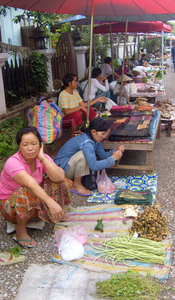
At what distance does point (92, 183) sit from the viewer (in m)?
3.98

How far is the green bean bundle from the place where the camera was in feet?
8.19

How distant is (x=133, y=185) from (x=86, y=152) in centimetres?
91

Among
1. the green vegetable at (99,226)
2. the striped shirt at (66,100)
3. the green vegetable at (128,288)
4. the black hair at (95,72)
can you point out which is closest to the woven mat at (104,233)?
the green vegetable at (99,226)

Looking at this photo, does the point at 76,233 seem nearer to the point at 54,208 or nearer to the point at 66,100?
the point at 54,208

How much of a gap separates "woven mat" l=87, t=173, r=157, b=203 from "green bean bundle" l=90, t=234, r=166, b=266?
0.99 meters

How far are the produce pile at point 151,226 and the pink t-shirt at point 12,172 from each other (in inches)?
41.8

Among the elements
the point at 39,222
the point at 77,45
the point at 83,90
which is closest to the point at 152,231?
the point at 39,222

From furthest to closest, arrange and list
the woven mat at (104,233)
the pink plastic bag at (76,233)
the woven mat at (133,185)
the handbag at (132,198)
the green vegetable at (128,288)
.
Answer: the woven mat at (133,185) < the handbag at (132,198) < the pink plastic bag at (76,233) < the woven mat at (104,233) < the green vegetable at (128,288)

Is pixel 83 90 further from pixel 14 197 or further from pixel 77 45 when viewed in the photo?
pixel 14 197

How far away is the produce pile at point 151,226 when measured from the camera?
2715 mm

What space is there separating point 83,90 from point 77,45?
3496mm

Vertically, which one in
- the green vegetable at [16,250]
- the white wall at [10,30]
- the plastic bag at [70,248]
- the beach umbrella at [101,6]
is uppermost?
the white wall at [10,30]

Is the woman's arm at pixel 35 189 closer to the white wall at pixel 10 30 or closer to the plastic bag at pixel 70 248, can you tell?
the plastic bag at pixel 70 248

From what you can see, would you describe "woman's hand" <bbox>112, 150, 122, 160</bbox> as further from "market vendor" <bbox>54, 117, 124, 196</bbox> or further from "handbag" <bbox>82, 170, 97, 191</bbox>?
"handbag" <bbox>82, 170, 97, 191</bbox>
